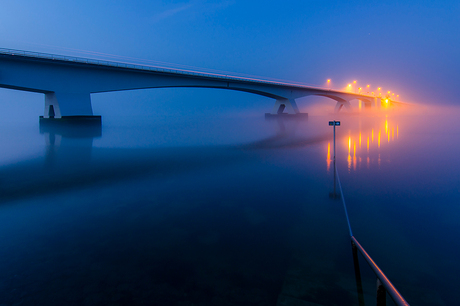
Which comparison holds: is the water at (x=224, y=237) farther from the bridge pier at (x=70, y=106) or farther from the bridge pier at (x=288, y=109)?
the bridge pier at (x=288, y=109)

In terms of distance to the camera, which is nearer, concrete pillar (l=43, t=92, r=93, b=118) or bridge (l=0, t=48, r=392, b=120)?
bridge (l=0, t=48, r=392, b=120)

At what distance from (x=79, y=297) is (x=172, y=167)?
26.2 feet

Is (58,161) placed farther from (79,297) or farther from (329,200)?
(329,200)

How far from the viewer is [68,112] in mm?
30438

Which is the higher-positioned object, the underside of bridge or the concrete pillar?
the underside of bridge

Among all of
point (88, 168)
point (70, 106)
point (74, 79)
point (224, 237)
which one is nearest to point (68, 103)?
point (70, 106)

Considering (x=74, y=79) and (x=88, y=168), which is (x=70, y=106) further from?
(x=88, y=168)

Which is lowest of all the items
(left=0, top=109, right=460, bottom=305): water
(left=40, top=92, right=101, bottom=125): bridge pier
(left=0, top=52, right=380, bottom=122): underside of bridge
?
(left=0, top=109, right=460, bottom=305): water

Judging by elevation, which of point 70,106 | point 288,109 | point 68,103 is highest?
point 288,109

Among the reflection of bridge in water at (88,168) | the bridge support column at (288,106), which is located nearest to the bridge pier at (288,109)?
the bridge support column at (288,106)

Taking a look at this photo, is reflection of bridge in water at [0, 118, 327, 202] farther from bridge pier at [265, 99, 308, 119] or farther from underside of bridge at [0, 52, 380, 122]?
bridge pier at [265, 99, 308, 119]

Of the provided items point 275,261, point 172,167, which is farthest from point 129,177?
point 275,261

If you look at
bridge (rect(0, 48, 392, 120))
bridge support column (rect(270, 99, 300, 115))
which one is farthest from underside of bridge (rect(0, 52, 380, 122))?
bridge support column (rect(270, 99, 300, 115))

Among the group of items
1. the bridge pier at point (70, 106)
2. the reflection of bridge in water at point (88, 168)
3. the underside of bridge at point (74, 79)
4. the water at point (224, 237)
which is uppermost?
the underside of bridge at point (74, 79)
